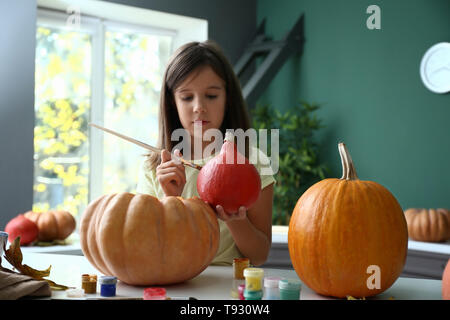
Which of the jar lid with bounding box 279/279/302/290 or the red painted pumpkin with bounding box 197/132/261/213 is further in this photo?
the red painted pumpkin with bounding box 197/132/261/213

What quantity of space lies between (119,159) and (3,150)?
0.97m

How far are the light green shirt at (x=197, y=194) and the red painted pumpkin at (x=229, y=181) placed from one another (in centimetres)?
52

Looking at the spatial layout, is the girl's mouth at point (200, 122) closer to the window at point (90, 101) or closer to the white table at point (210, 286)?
the white table at point (210, 286)

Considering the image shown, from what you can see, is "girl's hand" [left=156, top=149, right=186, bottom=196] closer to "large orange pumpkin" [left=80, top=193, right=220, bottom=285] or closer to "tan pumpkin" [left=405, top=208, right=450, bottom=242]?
"large orange pumpkin" [left=80, top=193, right=220, bottom=285]

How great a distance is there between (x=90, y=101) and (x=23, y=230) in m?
1.50

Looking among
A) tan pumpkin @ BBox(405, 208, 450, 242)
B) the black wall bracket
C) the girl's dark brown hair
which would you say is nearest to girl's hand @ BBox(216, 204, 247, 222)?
the girl's dark brown hair

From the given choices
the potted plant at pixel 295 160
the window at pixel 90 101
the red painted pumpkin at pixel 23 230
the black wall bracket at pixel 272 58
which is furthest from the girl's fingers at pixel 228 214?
the black wall bracket at pixel 272 58

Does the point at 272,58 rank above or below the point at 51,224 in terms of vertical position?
above

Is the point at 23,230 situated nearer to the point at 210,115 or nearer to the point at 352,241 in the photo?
the point at 210,115

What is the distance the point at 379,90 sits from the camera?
2.99 m

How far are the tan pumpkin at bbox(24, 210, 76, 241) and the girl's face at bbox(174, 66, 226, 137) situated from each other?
1193 millimetres

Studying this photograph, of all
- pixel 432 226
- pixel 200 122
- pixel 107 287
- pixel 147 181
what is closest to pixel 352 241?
pixel 107 287

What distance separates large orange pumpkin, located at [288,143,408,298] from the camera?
0.67 metres

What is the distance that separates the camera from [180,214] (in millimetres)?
721
